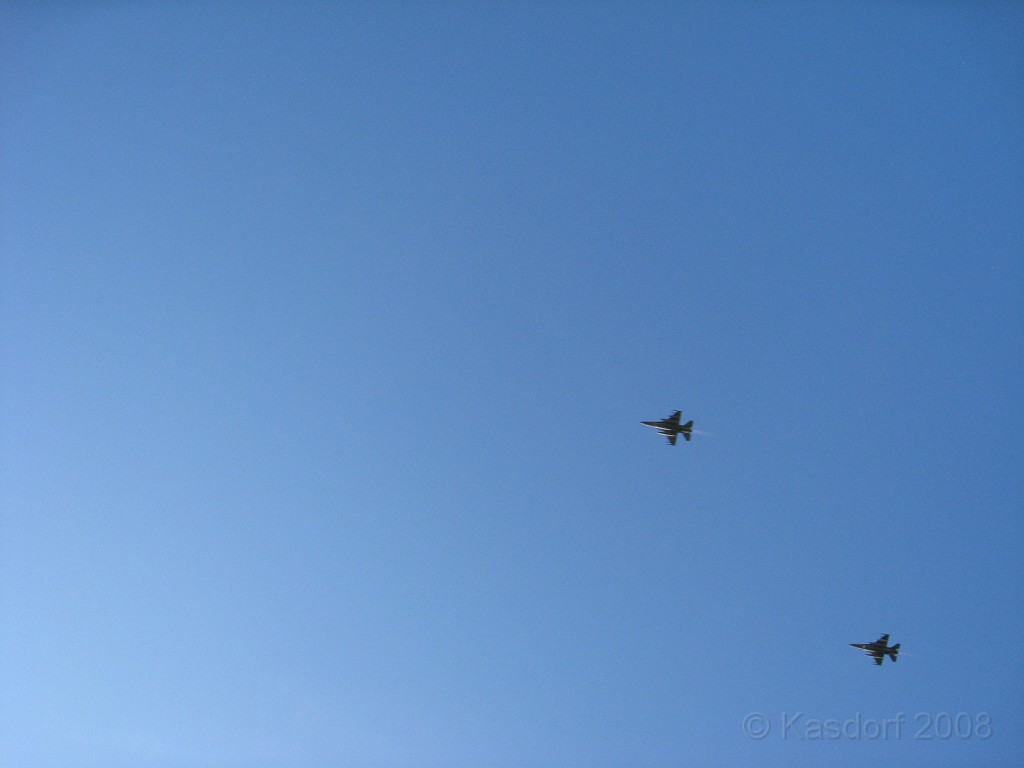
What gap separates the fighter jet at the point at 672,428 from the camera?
28.0 m

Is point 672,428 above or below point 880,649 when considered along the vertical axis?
above

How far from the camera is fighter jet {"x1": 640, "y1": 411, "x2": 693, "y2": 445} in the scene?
1103 inches

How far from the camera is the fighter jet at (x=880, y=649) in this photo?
28.4m

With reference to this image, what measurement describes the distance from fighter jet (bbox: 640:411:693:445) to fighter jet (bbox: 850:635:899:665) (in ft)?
42.6

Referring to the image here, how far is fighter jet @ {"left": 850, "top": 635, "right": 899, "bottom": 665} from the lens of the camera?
28375 mm

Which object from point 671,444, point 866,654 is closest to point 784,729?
point 866,654

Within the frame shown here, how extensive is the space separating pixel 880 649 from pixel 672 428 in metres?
14.7

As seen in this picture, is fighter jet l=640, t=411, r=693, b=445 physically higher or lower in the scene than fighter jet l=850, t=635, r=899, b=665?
higher

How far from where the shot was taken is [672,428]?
28.3 meters

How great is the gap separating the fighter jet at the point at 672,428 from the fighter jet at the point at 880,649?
13.0m

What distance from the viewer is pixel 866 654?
28.7 metres

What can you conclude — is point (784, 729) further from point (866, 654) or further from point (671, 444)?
point (671, 444)

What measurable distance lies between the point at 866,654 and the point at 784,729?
17.8 ft

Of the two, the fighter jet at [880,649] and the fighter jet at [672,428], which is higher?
the fighter jet at [672,428]
